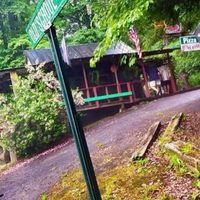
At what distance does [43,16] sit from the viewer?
11.1 feet

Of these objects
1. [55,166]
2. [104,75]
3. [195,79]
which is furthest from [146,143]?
[195,79]

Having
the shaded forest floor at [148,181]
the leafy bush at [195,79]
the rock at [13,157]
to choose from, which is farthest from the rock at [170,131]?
the leafy bush at [195,79]

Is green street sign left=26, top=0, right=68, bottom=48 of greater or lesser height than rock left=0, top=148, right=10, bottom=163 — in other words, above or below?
above

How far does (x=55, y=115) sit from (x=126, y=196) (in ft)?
35.8

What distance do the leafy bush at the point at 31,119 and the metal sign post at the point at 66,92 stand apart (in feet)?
42.5

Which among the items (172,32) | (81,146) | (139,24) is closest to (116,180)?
(81,146)

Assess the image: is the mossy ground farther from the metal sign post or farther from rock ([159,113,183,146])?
the metal sign post

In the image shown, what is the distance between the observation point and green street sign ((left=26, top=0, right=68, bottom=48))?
3124 mm

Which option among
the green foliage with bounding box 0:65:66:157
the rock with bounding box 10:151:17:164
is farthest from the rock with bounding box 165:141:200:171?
the rock with bounding box 10:151:17:164

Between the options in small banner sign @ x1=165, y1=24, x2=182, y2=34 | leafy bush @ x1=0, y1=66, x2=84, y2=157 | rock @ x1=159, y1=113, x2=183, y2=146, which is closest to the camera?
rock @ x1=159, y1=113, x2=183, y2=146

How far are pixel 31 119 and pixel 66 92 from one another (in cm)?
1324

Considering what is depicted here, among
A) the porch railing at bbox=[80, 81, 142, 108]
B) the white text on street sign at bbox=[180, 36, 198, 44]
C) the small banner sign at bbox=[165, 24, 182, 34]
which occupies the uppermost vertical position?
the small banner sign at bbox=[165, 24, 182, 34]

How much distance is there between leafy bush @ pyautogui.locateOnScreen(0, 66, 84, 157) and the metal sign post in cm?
1294

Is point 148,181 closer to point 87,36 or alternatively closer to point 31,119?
point 31,119
